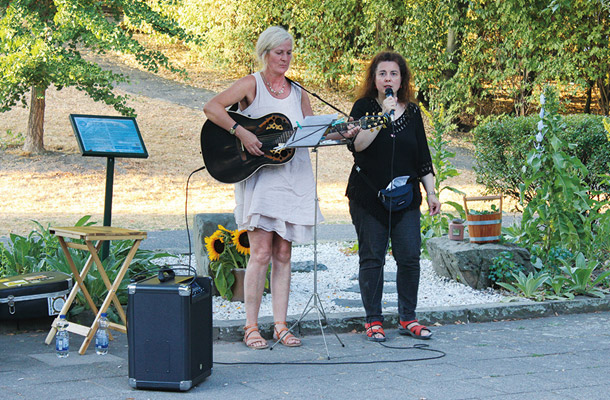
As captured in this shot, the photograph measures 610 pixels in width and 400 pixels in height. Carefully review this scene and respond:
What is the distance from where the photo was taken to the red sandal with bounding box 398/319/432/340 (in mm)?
5340

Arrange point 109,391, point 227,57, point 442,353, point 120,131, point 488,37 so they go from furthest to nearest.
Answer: point 227,57 < point 488,37 < point 120,131 < point 442,353 < point 109,391

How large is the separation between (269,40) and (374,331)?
2079mm

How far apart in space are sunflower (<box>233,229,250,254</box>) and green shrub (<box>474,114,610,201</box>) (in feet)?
12.4

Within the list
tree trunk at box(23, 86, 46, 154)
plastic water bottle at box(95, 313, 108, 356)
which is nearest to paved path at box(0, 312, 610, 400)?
plastic water bottle at box(95, 313, 108, 356)

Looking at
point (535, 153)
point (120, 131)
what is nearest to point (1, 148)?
point (120, 131)

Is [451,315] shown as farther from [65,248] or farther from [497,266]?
[65,248]

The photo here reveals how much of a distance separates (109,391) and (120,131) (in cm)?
241

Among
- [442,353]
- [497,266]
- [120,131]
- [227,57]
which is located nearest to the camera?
[442,353]

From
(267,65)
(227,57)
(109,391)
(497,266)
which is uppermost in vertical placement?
(227,57)

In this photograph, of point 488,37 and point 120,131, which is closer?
point 120,131

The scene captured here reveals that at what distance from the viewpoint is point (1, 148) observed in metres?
17.2

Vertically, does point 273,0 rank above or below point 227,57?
above

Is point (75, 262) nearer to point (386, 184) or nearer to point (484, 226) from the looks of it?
point (386, 184)

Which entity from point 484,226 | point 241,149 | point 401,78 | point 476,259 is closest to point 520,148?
point 484,226
